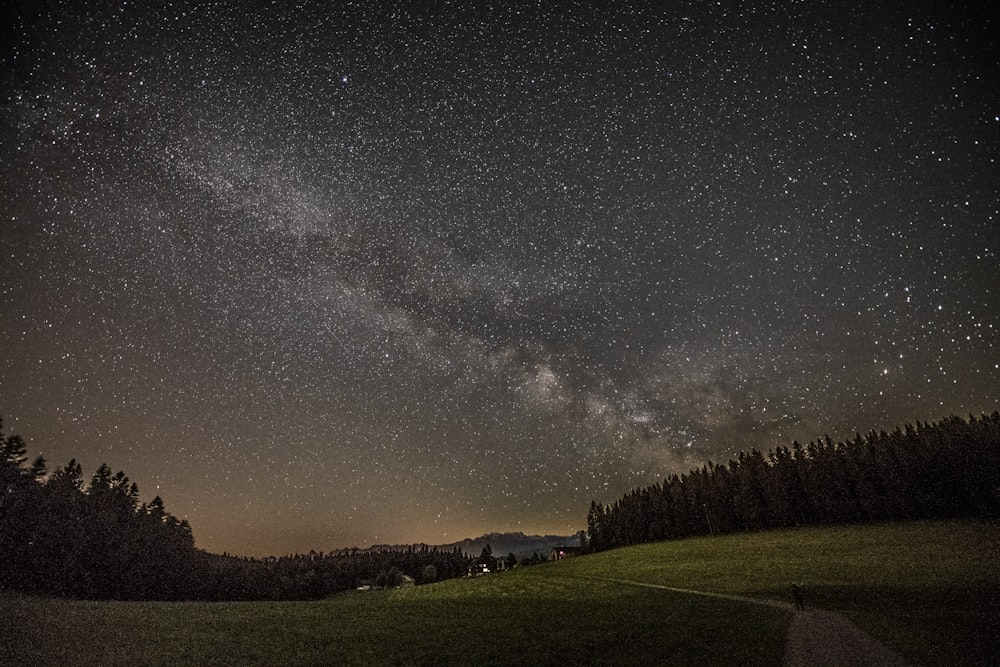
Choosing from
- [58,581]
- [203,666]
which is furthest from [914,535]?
[58,581]

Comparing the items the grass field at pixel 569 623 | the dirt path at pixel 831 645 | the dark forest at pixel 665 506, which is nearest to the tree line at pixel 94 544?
the dark forest at pixel 665 506

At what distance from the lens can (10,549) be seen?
65875 mm

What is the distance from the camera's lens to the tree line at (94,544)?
6800 cm

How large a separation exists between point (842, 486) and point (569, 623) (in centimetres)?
9339

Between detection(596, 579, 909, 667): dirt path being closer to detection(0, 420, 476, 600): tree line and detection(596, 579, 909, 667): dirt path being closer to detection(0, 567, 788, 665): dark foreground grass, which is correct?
detection(0, 567, 788, 665): dark foreground grass

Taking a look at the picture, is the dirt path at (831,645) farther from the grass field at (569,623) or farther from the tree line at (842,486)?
the tree line at (842,486)

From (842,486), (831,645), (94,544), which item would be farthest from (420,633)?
(842,486)

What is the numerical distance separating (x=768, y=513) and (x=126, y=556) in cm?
12841

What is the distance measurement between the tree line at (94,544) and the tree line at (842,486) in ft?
251

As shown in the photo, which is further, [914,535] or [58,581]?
[58,581]

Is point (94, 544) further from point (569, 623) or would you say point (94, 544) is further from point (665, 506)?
point (665, 506)

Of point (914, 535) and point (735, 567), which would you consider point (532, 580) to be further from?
point (914, 535)

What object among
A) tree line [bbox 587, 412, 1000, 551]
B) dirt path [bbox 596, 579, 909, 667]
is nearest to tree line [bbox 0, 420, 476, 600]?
tree line [bbox 587, 412, 1000, 551]

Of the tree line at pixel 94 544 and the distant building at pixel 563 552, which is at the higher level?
the tree line at pixel 94 544
